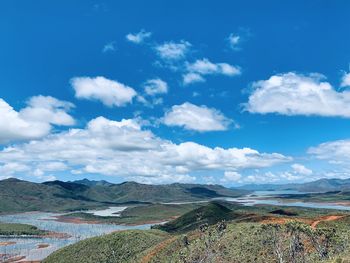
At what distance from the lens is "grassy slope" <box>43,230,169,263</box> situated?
570 ft

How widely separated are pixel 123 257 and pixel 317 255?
97080 millimetres

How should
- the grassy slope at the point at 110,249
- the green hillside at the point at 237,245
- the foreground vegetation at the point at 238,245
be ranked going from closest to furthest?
the green hillside at the point at 237,245 < the foreground vegetation at the point at 238,245 < the grassy slope at the point at 110,249

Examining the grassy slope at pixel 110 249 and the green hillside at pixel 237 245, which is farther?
the grassy slope at pixel 110 249

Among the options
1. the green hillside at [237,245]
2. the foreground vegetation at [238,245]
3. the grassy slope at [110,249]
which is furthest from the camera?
the grassy slope at [110,249]

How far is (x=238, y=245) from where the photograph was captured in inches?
4820

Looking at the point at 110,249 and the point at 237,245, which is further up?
the point at 237,245

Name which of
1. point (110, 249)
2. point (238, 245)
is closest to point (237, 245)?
point (238, 245)

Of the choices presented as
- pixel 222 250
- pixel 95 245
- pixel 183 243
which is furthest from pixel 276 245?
pixel 95 245

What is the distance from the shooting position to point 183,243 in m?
145

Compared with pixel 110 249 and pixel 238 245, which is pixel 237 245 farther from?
pixel 110 249

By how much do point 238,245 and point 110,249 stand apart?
75386 mm

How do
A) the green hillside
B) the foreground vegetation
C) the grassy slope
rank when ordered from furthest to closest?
the grassy slope
the foreground vegetation
the green hillside

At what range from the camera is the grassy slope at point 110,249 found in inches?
6836

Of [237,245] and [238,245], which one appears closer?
[238,245]
